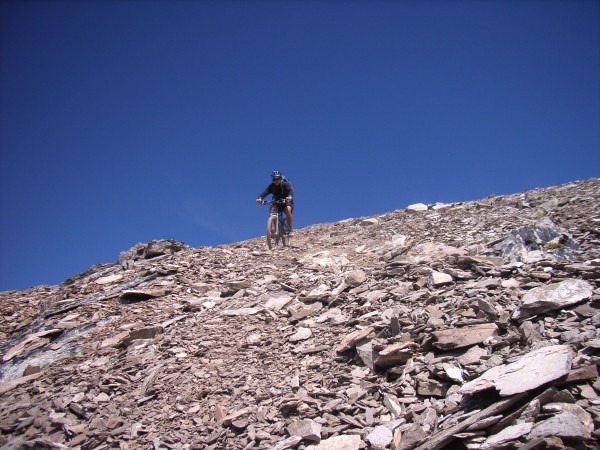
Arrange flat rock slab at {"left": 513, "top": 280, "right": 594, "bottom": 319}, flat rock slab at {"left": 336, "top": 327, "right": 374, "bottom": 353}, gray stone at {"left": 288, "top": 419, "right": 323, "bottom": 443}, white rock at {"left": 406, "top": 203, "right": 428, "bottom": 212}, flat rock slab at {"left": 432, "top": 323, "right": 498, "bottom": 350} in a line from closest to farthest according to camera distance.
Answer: gray stone at {"left": 288, "top": 419, "right": 323, "bottom": 443}, flat rock slab at {"left": 432, "top": 323, "right": 498, "bottom": 350}, flat rock slab at {"left": 513, "top": 280, "right": 594, "bottom": 319}, flat rock slab at {"left": 336, "top": 327, "right": 374, "bottom": 353}, white rock at {"left": 406, "top": 203, "right": 428, "bottom": 212}

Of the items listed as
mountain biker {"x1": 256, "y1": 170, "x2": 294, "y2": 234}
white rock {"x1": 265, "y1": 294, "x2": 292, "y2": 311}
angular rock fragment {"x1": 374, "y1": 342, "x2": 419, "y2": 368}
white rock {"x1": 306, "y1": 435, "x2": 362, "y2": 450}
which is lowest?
white rock {"x1": 306, "y1": 435, "x2": 362, "y2": 450}

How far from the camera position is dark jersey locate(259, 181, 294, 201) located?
11.8m

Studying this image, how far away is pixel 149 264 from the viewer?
10.6m

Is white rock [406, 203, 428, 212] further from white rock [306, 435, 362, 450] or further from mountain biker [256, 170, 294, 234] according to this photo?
white rock [306, 435, 362, 450]

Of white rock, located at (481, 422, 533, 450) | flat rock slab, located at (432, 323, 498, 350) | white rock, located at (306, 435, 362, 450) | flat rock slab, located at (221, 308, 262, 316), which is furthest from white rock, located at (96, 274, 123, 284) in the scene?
white rock, located at (481, 422, 533, 450)

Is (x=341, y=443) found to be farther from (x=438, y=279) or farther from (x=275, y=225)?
(x=275, y=225)

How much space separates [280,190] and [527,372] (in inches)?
364

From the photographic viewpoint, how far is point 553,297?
477cm

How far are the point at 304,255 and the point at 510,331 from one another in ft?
21.6

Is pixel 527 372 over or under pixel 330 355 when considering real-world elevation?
under

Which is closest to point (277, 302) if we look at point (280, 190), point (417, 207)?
point (280, 190)

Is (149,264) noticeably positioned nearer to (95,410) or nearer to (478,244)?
(95,410)

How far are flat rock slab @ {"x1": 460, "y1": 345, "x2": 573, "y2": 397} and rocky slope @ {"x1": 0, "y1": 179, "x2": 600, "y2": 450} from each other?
0.7 inches

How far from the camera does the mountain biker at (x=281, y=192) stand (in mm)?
11695
